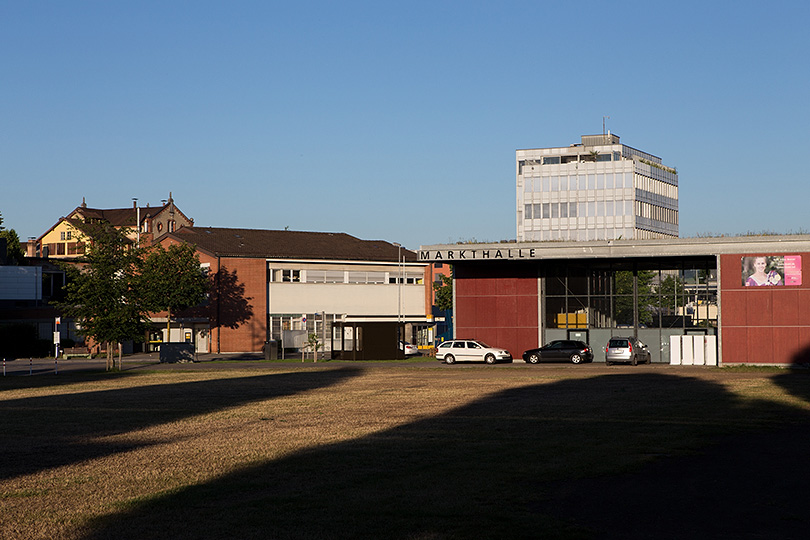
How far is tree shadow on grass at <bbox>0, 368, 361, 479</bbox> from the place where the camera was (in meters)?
17.6

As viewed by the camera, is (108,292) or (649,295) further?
(649,295)

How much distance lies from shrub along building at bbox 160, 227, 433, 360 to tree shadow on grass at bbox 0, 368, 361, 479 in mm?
35951

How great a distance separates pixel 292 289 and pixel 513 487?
6926 cm

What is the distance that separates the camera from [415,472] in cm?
1488

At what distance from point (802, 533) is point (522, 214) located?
145402mm

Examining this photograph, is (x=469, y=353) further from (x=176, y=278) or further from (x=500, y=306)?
(x=176, y=278)

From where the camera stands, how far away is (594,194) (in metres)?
149

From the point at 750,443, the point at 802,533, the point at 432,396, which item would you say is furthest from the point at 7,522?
the point at 432,396

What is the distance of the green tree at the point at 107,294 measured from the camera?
51.3m

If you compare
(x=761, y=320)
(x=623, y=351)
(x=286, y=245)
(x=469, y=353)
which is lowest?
(x=469, y=353)

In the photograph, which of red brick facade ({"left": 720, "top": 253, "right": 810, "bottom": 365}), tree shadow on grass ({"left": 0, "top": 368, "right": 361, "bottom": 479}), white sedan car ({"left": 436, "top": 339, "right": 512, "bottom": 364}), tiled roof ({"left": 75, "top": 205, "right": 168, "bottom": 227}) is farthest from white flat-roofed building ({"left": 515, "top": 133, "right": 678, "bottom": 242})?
tree shadow on grass ({"left": 0, "top": 368, "right": 361, "bottom": 479})

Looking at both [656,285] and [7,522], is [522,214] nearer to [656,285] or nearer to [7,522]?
[656,285]

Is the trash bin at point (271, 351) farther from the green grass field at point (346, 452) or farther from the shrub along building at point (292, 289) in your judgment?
the green grass field at point (346, 452)

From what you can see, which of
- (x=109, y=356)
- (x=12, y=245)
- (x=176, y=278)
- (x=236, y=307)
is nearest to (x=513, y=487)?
(x=109, y=356)
